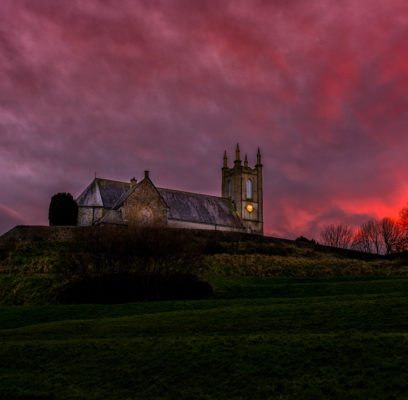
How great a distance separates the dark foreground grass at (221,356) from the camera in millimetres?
6770

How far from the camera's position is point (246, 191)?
7444 cm

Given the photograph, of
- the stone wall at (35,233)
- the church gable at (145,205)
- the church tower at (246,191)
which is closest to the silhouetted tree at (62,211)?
the church gable at (145,205)

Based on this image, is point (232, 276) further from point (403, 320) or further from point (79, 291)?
point (403, 320)

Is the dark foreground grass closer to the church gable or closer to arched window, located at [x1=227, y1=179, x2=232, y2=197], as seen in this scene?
the church gable

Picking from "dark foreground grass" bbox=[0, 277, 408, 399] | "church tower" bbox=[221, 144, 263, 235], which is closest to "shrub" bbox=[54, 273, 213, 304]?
"dark foreground grass" bbox=[0, 277, 408, 399]

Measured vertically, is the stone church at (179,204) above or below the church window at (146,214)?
above

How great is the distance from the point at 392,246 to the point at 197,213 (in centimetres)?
3740

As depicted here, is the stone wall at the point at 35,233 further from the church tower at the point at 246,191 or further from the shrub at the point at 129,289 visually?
the church tower at the point at 246,191

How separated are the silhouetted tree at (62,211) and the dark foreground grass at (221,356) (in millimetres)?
37594

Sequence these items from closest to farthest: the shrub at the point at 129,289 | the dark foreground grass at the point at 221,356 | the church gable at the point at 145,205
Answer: the dark foreground grass at the point at 221,356, the shrub at the point at 129,289, the church gable at the point at 145,205

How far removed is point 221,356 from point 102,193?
4782cm

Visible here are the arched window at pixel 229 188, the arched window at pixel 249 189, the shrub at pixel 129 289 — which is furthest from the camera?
the arched window at pixel 229 188

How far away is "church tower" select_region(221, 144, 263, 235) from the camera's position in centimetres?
7294

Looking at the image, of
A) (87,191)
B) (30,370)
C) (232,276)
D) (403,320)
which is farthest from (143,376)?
(87,191)
